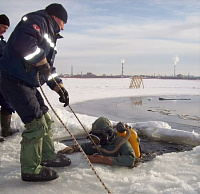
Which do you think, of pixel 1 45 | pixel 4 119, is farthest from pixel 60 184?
pixel 1 45

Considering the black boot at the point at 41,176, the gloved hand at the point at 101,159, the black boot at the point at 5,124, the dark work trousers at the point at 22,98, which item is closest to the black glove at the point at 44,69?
the dark work trousers at the point at 22,98

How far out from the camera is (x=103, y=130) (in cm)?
372

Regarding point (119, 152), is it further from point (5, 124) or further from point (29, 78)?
point (5, 124)

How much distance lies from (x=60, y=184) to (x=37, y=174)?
0.90 ft

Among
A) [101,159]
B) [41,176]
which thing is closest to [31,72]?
[41,176]

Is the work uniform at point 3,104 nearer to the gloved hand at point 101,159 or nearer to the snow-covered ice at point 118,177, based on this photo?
the snow-covered ice at point 118,177

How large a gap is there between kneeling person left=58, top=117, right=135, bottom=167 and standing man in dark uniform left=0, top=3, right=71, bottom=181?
80cm

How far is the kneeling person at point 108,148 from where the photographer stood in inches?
137

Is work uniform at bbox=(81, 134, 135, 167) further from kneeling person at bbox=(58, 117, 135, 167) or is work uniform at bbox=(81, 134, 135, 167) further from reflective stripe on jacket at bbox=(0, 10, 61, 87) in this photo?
reflective stripe on jacket at bbox=(0, 10, 61, 87)

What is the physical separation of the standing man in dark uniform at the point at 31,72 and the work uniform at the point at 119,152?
888 mm

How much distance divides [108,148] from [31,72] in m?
1.61

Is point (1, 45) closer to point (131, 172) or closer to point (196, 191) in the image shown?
point (131, 172)

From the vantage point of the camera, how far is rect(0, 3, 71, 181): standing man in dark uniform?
2.70 meters

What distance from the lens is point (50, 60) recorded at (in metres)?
3.14
